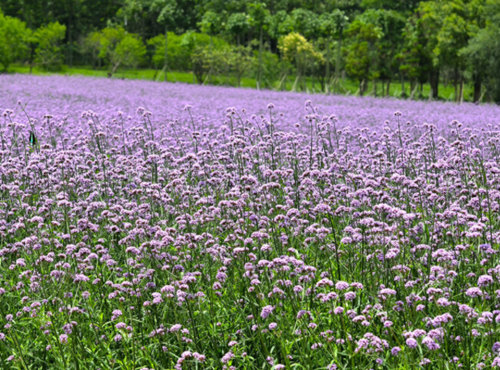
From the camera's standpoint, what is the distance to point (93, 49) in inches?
3007

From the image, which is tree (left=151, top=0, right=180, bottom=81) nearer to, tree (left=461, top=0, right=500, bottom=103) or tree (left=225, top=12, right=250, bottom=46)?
tree (left=225, top=12, right=250, bottom=46)

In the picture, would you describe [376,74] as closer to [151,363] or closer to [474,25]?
[474,25]

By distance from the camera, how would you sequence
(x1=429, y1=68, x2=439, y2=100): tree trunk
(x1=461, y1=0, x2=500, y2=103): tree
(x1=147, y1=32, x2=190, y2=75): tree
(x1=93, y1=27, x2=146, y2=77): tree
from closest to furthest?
(x1=461, y1=0, x2=500, y2=103): tree, (x1=429, y1=68, x2=439, y2=100): tree trunk, (x1=93, y1=27, x2=146, y2=77): tree, (x1=147, y1=32, x2=190, y2=75): tree

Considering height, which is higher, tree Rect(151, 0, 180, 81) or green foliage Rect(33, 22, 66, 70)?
tree Rect(151, 0, 180, 81)

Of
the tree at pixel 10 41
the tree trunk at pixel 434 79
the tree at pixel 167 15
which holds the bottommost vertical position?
the tree trunk at pixel 434 79

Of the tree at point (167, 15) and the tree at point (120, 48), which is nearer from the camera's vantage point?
the tree at point (167, 15)

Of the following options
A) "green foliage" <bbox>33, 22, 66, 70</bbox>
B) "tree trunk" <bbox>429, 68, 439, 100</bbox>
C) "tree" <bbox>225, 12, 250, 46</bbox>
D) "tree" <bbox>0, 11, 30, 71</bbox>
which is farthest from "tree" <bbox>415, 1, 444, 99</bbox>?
"green foliage" <bbox>33, 22, 66, 70</bbox>

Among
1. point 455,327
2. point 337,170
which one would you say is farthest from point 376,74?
point 455,327

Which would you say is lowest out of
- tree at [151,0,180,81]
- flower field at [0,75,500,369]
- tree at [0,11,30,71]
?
flower field at [0,75,500,369]

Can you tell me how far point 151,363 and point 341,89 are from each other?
47.5 metres

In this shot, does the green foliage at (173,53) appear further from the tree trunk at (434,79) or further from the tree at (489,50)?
the tree at (489,50)

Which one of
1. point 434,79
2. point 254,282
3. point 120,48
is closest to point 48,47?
point 120,48

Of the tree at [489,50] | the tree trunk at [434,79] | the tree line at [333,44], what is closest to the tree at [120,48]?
the tree line at [333,44]

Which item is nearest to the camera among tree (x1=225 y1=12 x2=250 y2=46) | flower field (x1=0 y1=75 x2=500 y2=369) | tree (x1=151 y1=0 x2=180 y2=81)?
flower field (x1=0 y1=75 x2=500 y2=369)
